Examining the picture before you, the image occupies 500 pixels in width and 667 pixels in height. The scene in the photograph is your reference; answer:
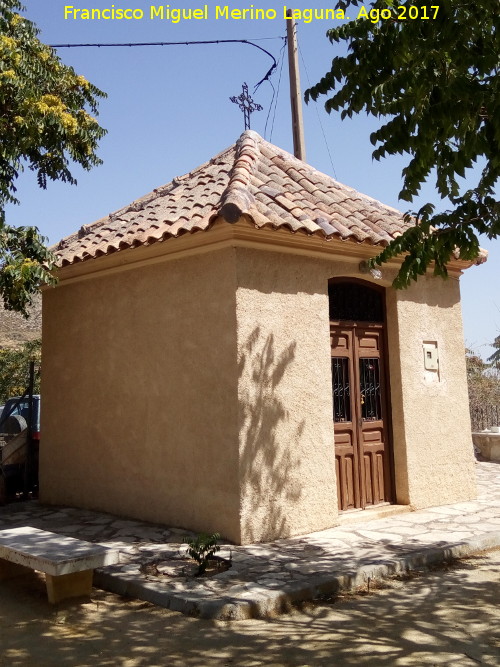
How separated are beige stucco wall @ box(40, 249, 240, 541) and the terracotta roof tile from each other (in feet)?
1.63

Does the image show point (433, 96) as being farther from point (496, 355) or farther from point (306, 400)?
point (496, 355)

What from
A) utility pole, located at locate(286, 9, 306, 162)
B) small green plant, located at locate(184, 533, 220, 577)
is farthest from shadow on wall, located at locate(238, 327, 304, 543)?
utility pole, located at locate(286, 9, 306, 162)

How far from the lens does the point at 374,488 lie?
8.14 m

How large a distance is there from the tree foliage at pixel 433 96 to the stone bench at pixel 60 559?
3.23m

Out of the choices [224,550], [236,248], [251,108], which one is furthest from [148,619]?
[251,108]

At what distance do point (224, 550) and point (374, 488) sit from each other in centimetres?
254

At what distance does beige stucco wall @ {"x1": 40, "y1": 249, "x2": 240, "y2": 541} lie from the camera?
6.88m

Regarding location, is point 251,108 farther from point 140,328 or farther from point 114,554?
point 114,554

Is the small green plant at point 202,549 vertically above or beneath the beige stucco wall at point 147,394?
beneath

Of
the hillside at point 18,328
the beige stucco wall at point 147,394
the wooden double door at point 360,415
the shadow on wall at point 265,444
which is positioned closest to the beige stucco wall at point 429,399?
the wooden double door at point 360,415

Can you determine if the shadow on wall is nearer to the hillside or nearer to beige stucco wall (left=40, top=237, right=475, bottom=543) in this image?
beige stucco wall (left=40, top=237, right=475, bottom=543)

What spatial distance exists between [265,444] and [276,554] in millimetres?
1124

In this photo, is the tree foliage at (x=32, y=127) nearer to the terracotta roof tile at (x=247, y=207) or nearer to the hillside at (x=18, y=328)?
the terracotta roof tile at (x=247, y=207)

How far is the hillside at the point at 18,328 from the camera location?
30.6m
